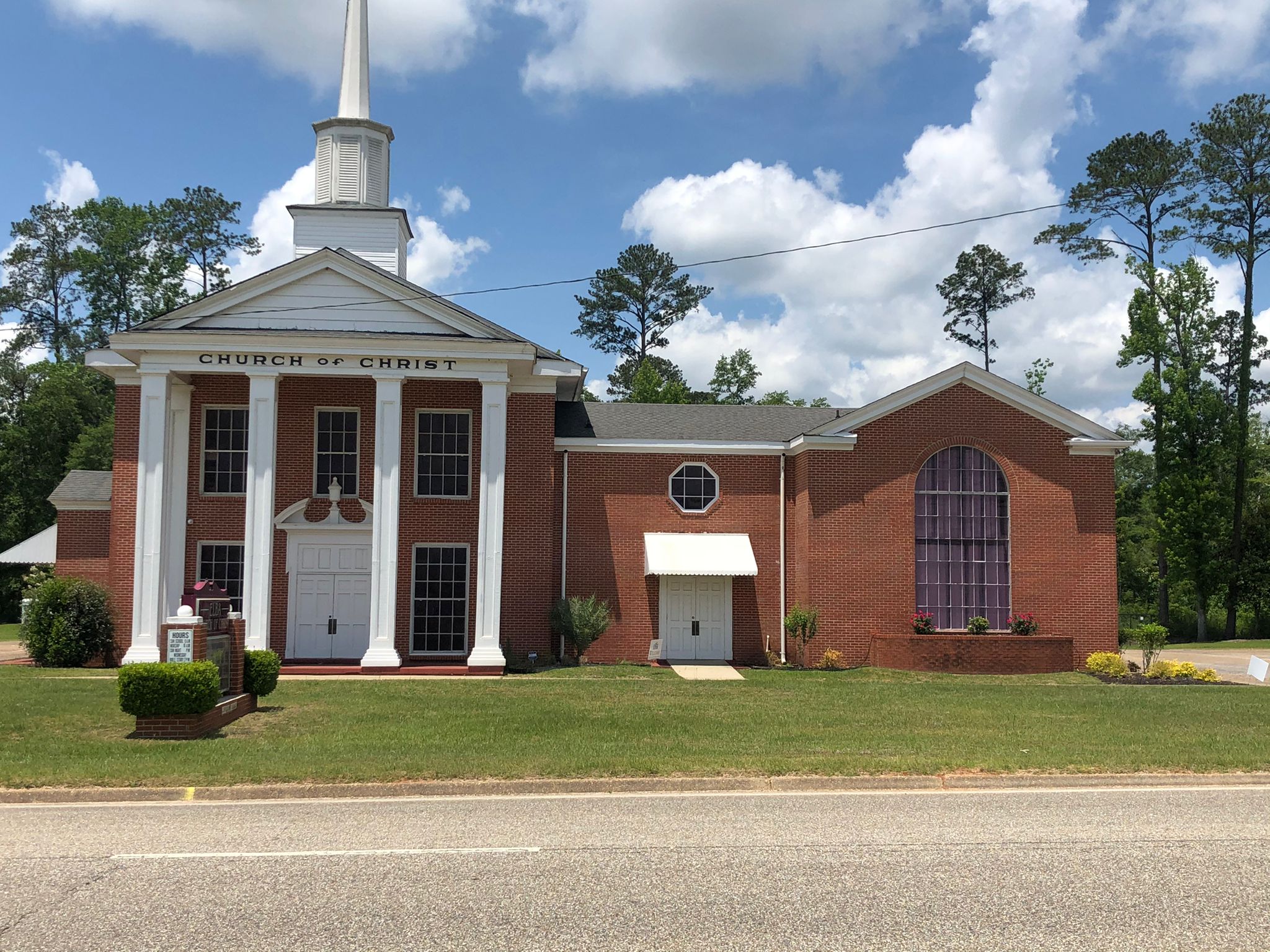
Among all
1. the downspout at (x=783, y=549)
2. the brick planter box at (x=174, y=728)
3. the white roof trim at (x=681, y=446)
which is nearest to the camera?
the brick planter box at (x=174, y=728)

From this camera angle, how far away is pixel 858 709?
1589 centimetres

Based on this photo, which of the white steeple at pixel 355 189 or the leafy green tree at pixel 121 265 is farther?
the leafy green tree at pixel 121 265

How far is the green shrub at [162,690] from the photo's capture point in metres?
12.4

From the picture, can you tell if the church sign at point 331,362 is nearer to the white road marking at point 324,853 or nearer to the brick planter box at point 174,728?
the brick planter box at point 174,728

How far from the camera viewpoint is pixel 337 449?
23719mm

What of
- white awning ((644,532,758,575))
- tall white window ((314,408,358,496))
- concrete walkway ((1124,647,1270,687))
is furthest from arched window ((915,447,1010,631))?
tall white window ((314,408,358,496))

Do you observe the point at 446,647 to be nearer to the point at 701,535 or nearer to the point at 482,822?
the point at 701,535

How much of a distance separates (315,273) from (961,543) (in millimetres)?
15401

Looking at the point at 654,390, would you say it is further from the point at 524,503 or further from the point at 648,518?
the point at 524,503

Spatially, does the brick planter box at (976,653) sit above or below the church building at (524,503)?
below

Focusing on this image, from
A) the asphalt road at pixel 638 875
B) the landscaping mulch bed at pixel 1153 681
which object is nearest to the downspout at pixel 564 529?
the landscaping mulch bed at pixel 1153 681

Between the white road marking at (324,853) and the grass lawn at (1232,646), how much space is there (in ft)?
104

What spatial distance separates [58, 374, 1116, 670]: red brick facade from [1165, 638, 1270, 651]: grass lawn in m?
12.6

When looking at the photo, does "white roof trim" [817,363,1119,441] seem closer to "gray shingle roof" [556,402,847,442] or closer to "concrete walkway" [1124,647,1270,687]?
"gray shingle roof" [556,402,847,442]
